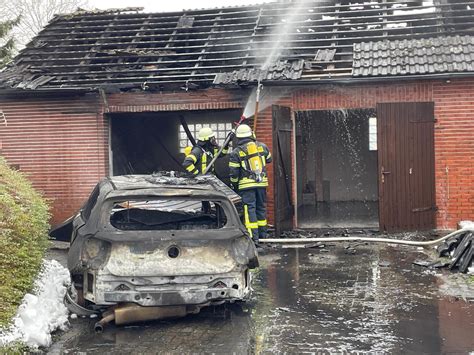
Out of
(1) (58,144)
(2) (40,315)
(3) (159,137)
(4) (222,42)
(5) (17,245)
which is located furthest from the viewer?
(3) (159,137)

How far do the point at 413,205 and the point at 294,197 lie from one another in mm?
2365

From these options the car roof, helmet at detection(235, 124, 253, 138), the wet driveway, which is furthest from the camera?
helmet at detection(235, 124, 253, 138)

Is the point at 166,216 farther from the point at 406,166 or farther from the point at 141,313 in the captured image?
the point at 406,166

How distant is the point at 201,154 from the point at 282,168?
212cm

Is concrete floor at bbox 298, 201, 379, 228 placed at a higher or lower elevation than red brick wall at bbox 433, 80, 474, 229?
lower

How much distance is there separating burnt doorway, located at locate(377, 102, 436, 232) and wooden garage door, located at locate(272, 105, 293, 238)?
1.82m

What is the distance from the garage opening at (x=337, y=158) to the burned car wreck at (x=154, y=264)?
12327 millimetres

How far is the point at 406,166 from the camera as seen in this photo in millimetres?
12539

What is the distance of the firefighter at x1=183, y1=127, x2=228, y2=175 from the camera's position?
10.9 m

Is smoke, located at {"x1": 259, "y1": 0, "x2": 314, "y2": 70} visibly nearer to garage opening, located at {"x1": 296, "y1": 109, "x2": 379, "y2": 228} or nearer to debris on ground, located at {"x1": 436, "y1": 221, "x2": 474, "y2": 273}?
garage opening, located at {"x1": 296, "y1": 109, "x2": 379, "y2": 228}

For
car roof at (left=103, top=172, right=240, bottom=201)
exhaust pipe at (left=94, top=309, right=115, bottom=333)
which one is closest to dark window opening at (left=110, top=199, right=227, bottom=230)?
car roof at (left=103, top=172, right=240, bottom=201)

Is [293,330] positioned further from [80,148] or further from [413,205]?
[80,148]

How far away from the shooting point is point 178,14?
635 inches

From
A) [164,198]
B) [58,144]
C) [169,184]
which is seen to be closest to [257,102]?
[58,144]
